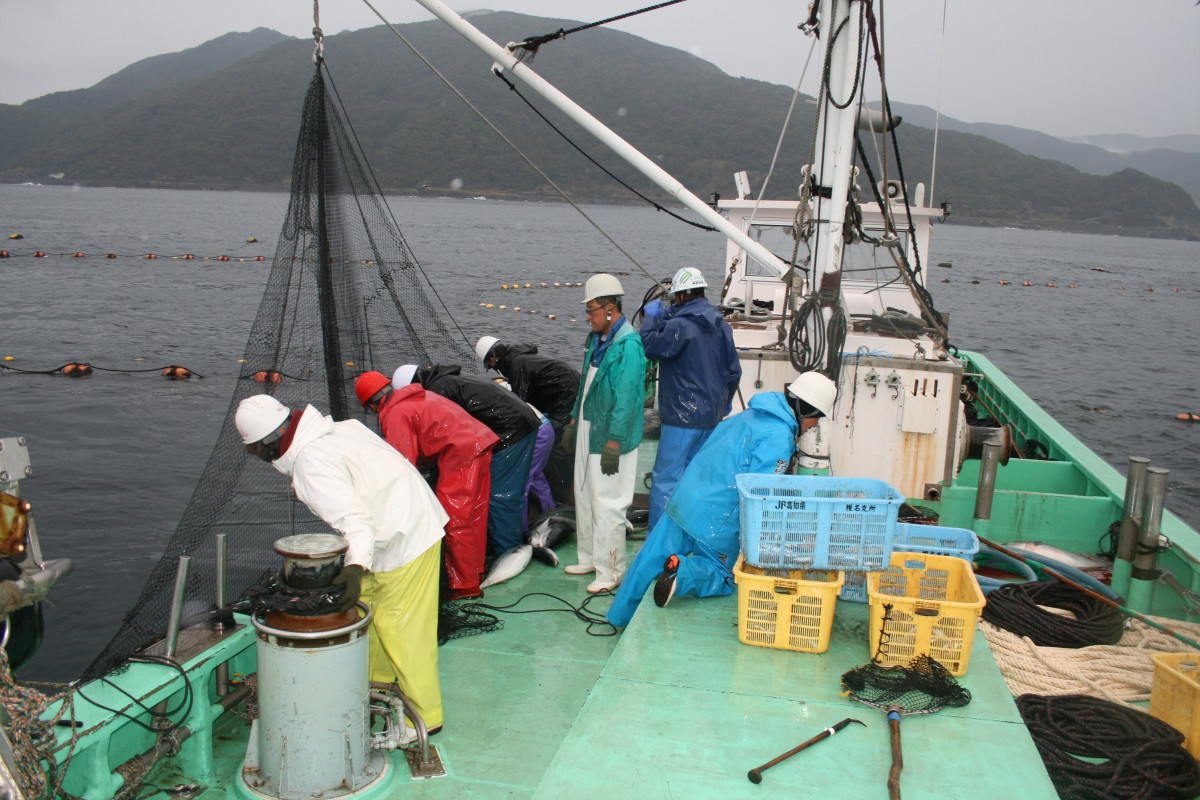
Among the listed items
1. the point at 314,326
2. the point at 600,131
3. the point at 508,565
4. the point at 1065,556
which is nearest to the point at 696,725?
the point at 508,565

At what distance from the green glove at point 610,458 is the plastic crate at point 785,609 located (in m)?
1.42

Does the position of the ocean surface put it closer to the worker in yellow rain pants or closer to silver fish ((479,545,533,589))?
silver fish ((479,545,533,589))

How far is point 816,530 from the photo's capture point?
12.4 feet

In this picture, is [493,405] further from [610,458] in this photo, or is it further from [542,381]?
[542,381]

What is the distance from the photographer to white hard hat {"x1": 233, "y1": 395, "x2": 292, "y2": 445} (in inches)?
138

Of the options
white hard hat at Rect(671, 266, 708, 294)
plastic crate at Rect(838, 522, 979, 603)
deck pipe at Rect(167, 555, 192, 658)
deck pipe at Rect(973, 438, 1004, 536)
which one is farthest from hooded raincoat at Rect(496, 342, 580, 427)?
deck pipe at Rect(167, 555, 192, 658)

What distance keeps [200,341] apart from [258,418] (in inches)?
787

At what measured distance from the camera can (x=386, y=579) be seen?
3.67 m

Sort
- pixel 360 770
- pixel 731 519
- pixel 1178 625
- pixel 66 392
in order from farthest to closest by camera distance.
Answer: pixel 66 392, pixel 1178 625, pixel 731 519, pixel 360 770

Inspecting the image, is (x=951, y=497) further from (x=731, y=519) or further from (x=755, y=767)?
(x=755, y=767)

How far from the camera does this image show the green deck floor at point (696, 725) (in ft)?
9.80

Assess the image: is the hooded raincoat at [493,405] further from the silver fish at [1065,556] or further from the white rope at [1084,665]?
the silver fish at [1065,556]

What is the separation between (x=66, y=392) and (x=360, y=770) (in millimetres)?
16100

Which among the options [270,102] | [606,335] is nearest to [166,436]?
[606,335]
